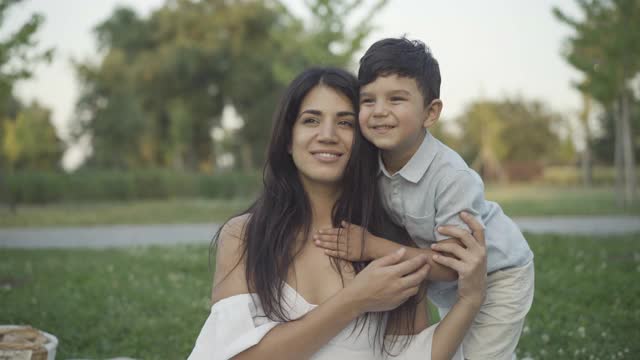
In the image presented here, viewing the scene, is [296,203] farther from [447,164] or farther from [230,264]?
[447,164]

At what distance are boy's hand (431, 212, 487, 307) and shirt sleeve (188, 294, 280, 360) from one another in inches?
29.5

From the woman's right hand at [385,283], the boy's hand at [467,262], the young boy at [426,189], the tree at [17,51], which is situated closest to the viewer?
the woman's right hand at [385,283]

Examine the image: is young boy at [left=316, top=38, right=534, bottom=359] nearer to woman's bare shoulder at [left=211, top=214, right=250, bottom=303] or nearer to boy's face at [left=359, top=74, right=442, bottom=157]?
boy's face at [left=359, top=74, right=442, bottom=157]

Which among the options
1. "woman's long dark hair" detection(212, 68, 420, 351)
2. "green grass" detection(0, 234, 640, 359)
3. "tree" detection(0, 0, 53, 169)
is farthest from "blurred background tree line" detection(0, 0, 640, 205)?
"woman's long dark hair" detection(212, 68, 420, 351)

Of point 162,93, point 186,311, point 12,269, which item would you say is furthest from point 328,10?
point 162,93

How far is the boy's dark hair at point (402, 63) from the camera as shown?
291 cm

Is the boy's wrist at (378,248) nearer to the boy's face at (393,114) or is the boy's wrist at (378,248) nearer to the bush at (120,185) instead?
the boy's face at (393,114)

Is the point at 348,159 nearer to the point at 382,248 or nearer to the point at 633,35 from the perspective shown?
the point at 382,248

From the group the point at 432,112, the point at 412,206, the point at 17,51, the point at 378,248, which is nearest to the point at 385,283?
the point at 378,248

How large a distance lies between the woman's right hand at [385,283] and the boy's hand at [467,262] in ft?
0.51

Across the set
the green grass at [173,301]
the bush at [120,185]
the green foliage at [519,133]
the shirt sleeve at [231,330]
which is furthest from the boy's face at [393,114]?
the green foliage at [519,133]

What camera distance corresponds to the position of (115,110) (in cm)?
3197

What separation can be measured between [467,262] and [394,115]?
72 centimetres

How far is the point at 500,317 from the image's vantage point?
2988 mm
